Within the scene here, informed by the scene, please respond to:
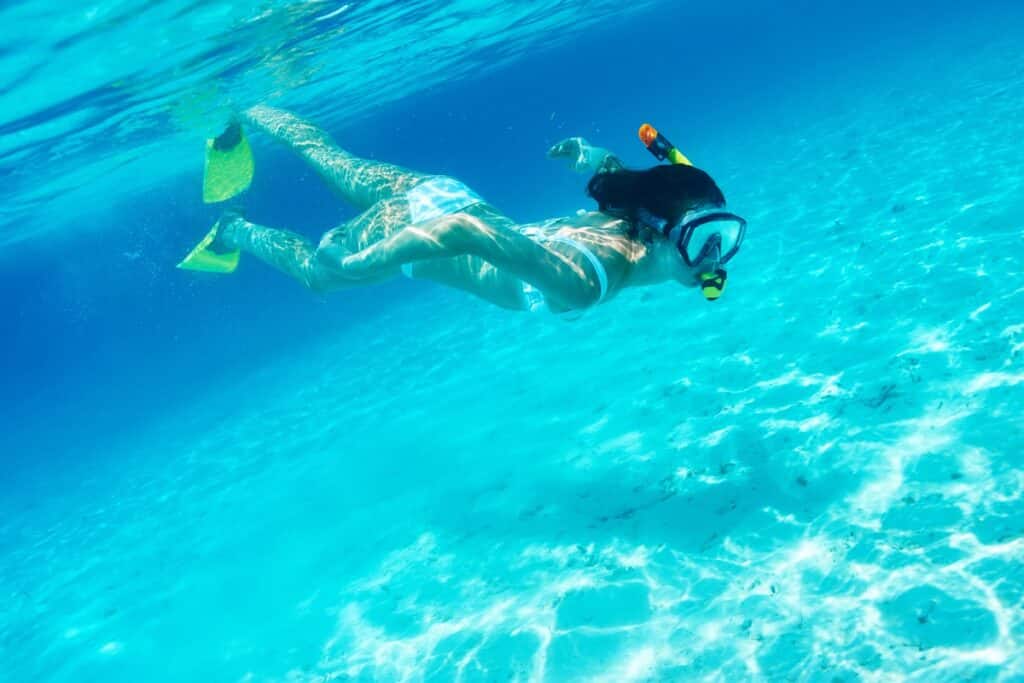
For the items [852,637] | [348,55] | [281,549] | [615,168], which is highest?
[348,55]

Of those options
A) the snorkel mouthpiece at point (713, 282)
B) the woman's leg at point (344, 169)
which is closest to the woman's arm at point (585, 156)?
the snorkel mouthpiece at point (713, 282)

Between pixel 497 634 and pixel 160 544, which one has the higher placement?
pixel 497 634

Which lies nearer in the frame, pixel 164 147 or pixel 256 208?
pixel 164 147

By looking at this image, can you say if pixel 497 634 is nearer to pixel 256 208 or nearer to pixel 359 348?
pixel 359 348

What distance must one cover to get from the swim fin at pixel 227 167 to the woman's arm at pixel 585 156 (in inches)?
309

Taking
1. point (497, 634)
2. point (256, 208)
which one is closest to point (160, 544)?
point (497, 634)

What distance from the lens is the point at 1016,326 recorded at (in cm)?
814

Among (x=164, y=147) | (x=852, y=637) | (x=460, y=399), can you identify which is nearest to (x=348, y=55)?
(x=164, y=147)

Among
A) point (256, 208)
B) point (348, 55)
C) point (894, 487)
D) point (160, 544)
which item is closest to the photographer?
point (894, 487)

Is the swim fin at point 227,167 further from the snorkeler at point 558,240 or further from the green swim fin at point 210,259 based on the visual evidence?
the snorkeler at point 558,240

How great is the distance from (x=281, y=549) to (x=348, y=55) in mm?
17499

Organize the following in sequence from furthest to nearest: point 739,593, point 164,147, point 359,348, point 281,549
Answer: point 164,147, point 359,348, point 281,549, point 739,593

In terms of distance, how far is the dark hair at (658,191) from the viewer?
407cm

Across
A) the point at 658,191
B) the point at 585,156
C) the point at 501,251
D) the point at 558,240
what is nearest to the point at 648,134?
the point at 658,191
